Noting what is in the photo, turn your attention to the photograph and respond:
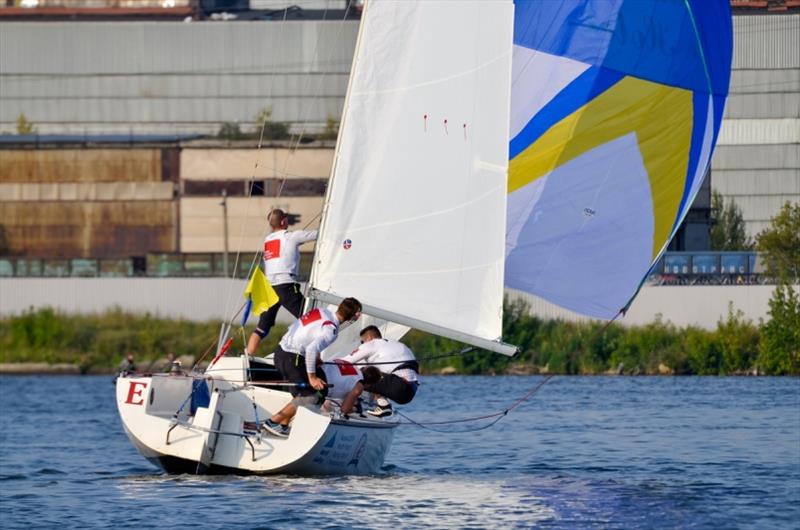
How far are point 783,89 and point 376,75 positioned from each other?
51874 millimetres

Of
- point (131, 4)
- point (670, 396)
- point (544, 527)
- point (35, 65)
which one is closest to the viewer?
point (544, 527)

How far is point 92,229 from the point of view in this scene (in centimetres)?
7350

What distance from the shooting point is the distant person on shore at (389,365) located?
21078mm

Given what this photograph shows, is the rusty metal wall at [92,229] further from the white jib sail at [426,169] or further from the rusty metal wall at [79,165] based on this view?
the white jib sail at [426,169]

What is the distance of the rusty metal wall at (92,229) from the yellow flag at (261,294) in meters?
52.1

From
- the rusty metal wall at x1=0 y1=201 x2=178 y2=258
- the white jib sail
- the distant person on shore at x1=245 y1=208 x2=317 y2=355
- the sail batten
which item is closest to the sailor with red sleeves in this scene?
the sail batten

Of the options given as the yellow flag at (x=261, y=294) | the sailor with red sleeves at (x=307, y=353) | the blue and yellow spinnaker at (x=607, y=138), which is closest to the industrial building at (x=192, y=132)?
the blue and yellow spinnaker at (x=607, y=138)

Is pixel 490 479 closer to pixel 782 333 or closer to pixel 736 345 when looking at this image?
pixel 782 333

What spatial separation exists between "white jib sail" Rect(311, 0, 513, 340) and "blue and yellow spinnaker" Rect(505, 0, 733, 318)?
1587 mm

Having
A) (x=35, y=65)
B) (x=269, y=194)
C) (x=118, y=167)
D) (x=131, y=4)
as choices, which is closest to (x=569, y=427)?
(x=269, y=194)

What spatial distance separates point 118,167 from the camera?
73562 millimetres

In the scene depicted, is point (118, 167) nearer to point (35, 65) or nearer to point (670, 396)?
point (35, 65)

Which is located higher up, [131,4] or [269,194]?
[131,4]

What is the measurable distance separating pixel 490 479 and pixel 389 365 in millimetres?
2026
